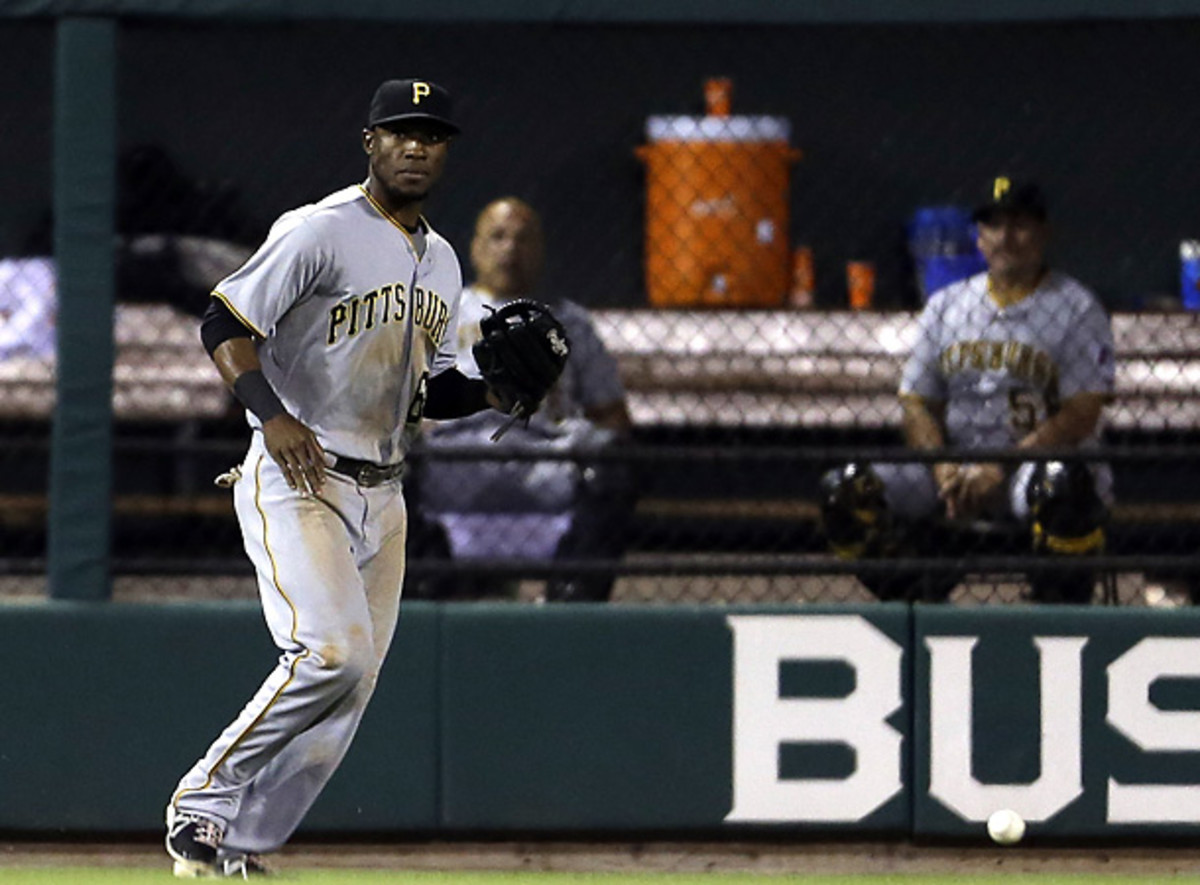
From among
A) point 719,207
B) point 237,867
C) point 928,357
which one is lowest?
point 237,867

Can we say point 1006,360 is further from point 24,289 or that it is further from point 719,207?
point 24,289

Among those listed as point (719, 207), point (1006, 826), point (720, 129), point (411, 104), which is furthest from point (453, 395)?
point (720, 129)

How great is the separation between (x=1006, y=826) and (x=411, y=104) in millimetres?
2237

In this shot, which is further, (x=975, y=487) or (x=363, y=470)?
(x=975, y=487)

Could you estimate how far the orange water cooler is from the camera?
761 centimetres

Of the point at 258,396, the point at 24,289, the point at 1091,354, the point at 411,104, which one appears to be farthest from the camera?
the point at 24,289

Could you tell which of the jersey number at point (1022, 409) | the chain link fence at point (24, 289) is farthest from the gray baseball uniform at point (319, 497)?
the chain link fence at point (24, 289)

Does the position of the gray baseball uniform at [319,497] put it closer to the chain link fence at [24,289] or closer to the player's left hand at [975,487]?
the player's left hand at [975,487]

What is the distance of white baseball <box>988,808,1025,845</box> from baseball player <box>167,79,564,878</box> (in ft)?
5.31

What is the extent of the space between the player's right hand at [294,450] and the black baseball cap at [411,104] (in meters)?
0.62

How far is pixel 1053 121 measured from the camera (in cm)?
795

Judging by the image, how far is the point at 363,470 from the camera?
435cm

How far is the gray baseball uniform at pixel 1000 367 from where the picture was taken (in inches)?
227

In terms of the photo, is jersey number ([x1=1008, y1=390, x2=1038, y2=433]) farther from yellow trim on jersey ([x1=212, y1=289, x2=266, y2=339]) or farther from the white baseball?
yellow trim on jersey ([x1=212, y1=289, x2=266, y2=339])
